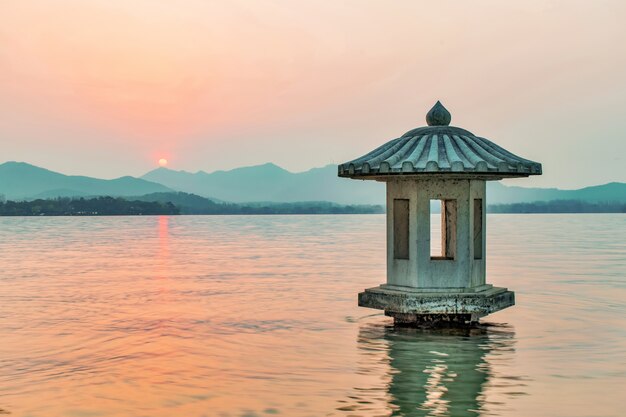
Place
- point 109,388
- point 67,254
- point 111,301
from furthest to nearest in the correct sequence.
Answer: point 67,254, point 111,301, point 109,388

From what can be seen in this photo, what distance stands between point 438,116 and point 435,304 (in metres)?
3.30

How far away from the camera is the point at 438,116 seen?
14.4 m

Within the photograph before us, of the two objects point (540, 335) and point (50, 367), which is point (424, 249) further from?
point (50, 367)

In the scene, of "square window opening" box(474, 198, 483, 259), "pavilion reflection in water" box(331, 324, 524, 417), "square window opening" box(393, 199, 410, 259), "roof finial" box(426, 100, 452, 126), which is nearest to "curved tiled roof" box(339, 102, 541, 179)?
"roof finial" box(426, 100, 452, 126)

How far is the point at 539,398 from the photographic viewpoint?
1116cm

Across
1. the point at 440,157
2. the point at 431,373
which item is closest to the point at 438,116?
the point at 440,157

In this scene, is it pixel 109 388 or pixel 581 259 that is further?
pixel 581 259

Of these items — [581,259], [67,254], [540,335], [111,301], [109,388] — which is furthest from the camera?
[67,254]

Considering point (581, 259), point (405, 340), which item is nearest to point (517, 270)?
point (581, 259)

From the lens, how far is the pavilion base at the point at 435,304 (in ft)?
44.5

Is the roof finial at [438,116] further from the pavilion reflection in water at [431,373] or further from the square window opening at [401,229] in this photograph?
the pavilion reflection in water at [431,373]

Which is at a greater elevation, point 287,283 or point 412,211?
point 412,211

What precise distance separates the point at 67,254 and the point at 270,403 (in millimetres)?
43202

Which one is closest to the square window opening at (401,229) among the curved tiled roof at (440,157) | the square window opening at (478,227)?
the curved tiled roof at (440,157)
